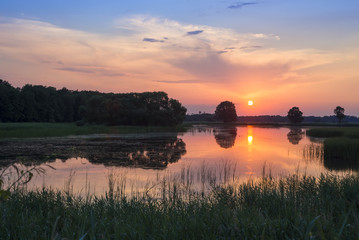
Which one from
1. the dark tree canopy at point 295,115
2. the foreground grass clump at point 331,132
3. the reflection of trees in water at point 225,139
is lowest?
the reflection of trees in water at point 225,139

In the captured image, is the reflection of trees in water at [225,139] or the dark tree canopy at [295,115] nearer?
the reflection of trees in water at [225,139]

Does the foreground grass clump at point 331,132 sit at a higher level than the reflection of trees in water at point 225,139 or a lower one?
higher

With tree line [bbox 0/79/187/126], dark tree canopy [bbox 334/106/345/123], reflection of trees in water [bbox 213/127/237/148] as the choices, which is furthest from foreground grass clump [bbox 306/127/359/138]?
dark tree canopy [bbox 334/106/345/123]

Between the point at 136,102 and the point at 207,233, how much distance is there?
6594cm

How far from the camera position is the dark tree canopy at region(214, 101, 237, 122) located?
118 m

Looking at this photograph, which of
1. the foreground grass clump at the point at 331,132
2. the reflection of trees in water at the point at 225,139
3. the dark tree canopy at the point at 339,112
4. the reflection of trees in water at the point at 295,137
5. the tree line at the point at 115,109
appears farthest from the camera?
the dark tree canopy at the point at 339,112

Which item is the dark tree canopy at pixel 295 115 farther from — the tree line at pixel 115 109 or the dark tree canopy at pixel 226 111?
the tree line at pixel 115 109

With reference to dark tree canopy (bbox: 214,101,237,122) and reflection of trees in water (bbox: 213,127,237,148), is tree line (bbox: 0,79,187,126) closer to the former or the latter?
reflection of trees in water (bbox: 213,127,237,148)

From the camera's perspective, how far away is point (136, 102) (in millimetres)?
69438

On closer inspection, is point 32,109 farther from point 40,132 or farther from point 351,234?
point 351,234

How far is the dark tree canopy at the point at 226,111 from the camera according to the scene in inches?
A: 4628

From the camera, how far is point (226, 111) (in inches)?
4631

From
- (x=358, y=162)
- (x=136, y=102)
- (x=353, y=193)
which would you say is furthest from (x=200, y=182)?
(x=136, y=102)

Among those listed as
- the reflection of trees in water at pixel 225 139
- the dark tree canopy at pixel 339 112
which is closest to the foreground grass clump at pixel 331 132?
the reflection of trees in water at pixel 225 139
